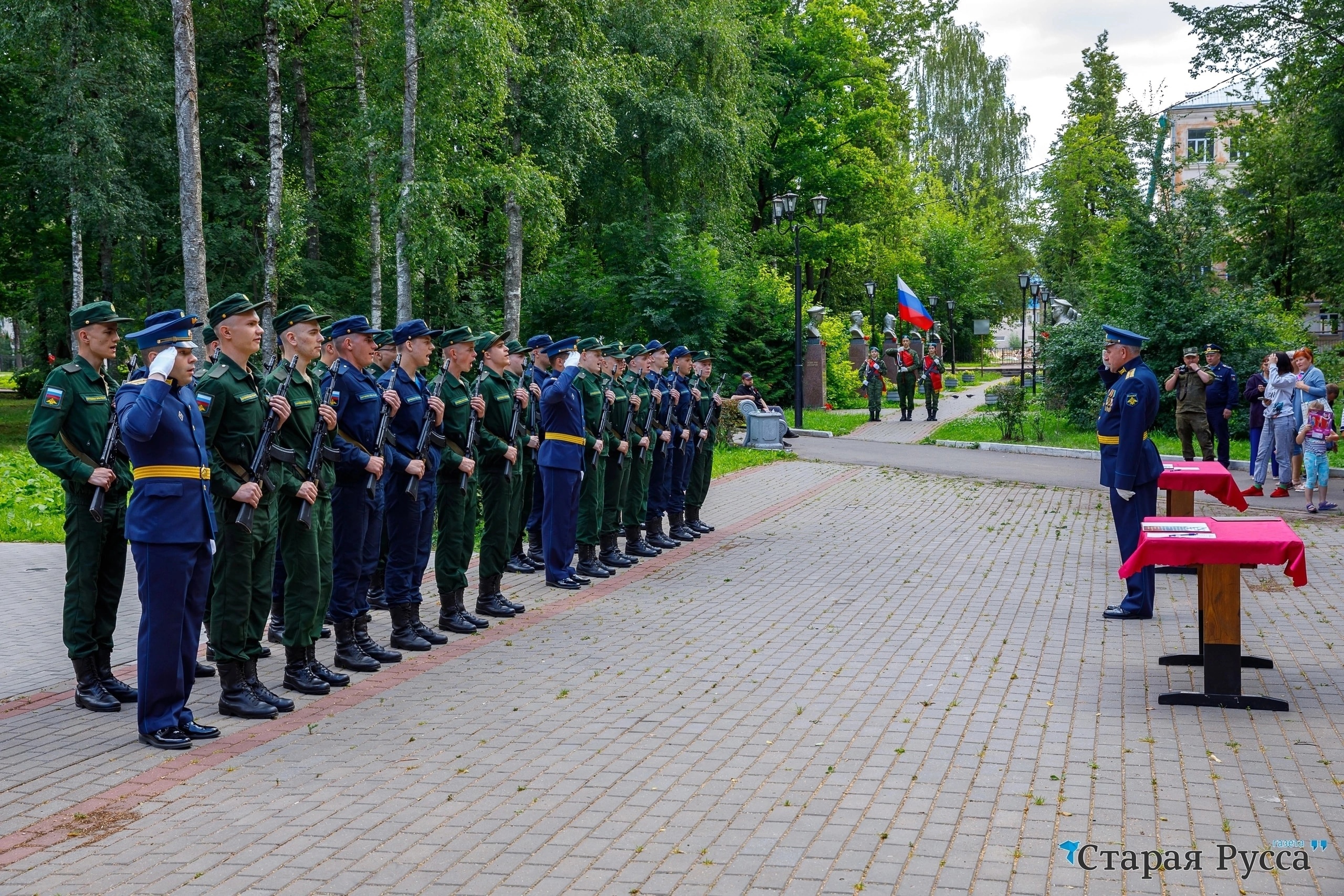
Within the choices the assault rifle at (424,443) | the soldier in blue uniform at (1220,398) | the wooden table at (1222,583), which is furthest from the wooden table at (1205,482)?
the soldier in blue uniform at (1220,398)

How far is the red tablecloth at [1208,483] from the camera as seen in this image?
974 cm

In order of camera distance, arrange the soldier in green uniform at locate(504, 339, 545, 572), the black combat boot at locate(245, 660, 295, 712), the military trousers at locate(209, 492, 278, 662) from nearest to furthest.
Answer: the military trousers at locate(209, 492, 278, 662), the black combat boot at locate(245, 660, 295, 712), the soldier in green uniform at locate(504, 339, 545, 572)

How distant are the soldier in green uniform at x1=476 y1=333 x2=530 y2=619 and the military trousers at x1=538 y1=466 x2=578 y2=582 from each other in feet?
2.96

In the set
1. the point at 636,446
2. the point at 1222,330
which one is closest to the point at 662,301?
the point at 1222,330

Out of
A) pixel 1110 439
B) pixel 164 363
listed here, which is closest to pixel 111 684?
pixel 164 363

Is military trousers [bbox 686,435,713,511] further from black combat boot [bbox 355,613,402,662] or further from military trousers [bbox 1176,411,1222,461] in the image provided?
military trousers [bbox 1176,411,1222,461]

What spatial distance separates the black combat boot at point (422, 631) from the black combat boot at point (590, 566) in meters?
2.91

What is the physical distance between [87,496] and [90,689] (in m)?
1.13

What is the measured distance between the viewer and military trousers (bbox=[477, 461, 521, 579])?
9.31 meters

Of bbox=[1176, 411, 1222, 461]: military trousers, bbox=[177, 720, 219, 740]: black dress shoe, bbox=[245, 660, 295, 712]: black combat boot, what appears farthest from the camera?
bbox=[1176, 411, 1222, 461]: military trousers

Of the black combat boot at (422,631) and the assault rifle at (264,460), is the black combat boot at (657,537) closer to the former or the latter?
the black combat boot at (422,631)

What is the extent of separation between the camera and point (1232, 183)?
146 feet

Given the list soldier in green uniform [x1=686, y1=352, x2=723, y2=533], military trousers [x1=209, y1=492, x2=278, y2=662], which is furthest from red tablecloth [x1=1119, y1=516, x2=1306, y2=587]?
soldier in green uniform [x1=686, y1=352, x2=723, y2=533]

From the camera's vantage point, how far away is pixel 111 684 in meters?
7.00
